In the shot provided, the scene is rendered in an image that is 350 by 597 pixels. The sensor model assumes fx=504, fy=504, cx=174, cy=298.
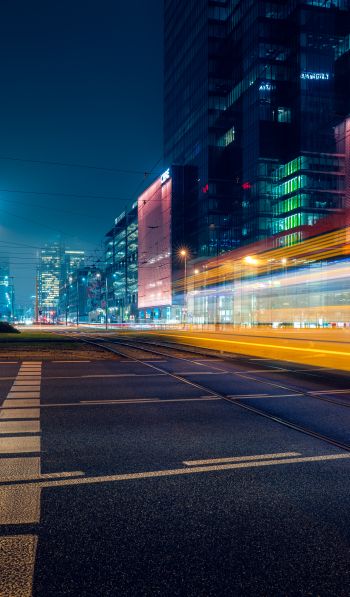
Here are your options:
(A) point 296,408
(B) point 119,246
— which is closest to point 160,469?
(A) point 296,408

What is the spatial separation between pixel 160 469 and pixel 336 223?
7480 centimetres

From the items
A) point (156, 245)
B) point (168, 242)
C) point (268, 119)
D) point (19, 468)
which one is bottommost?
point (19, 468)

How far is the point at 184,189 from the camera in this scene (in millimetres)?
104938

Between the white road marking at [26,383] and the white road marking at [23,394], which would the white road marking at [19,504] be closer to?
the white road marking at [23,394]

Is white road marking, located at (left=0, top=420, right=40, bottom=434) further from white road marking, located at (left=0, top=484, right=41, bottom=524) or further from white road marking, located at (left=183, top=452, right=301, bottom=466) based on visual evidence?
white road marking, located at (left=183, top=452, right=301, bottom=466)

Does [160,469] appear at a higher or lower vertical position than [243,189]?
lower

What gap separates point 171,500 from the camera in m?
4.47

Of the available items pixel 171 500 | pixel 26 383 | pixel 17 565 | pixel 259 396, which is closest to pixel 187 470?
pixel 171 500

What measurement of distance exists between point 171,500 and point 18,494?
1411 mm

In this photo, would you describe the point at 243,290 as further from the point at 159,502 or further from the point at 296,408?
the point at 159,502

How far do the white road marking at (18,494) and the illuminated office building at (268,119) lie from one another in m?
78.3

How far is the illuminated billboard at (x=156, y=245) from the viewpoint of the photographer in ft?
349

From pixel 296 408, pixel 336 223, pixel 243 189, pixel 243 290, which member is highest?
pixel 243 189

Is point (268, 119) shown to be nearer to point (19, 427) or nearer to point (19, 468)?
point (19, 427)
